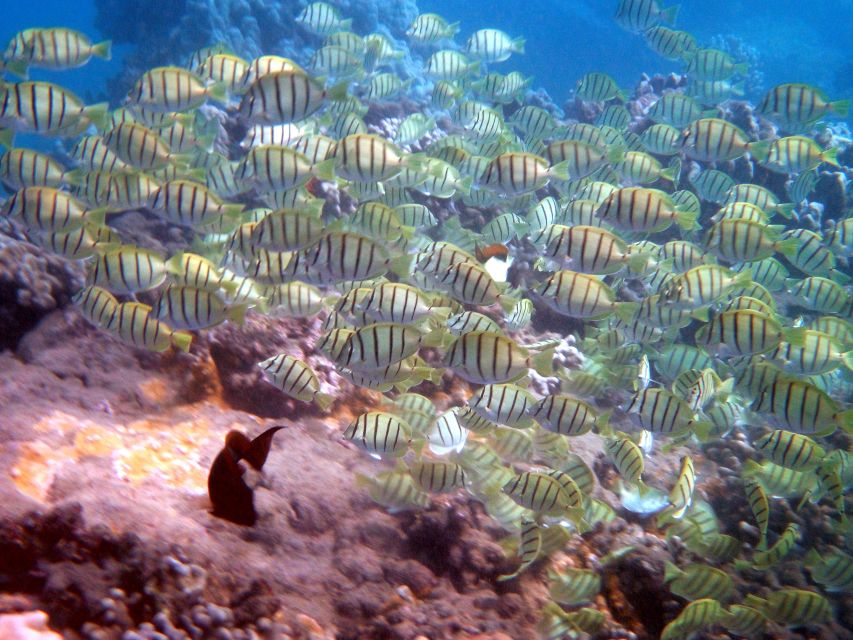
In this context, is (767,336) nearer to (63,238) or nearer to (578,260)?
(578,260)

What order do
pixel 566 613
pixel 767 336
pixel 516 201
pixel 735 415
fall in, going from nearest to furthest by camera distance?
pixel 566 613 → pixel 767 336 → pixel 735 415 → pixel 516 201

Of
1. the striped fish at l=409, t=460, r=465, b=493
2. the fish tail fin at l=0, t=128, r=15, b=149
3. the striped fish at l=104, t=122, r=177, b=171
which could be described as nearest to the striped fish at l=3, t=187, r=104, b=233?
the striped fish at l=104, t=122, r=177, b=171

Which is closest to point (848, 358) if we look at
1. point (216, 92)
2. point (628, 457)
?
point (628, 457)

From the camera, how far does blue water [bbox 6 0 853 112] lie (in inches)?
1623

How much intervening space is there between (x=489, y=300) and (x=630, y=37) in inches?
1767

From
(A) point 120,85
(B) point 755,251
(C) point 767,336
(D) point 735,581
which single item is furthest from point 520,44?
(A) point 120,85

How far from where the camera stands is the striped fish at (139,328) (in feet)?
13.1

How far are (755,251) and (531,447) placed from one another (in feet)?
9.28

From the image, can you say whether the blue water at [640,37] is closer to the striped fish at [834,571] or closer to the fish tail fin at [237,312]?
the striped fish at [834,571]

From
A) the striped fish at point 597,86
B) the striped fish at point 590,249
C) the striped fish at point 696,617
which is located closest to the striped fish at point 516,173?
the striped fish at point 590,249

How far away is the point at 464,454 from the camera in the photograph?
4273 millimetres

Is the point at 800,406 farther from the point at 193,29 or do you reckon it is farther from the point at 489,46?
the point at 193,29

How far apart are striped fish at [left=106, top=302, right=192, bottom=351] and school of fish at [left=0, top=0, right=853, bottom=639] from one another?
0.6 inches

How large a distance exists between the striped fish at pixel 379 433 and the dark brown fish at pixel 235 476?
650mm
